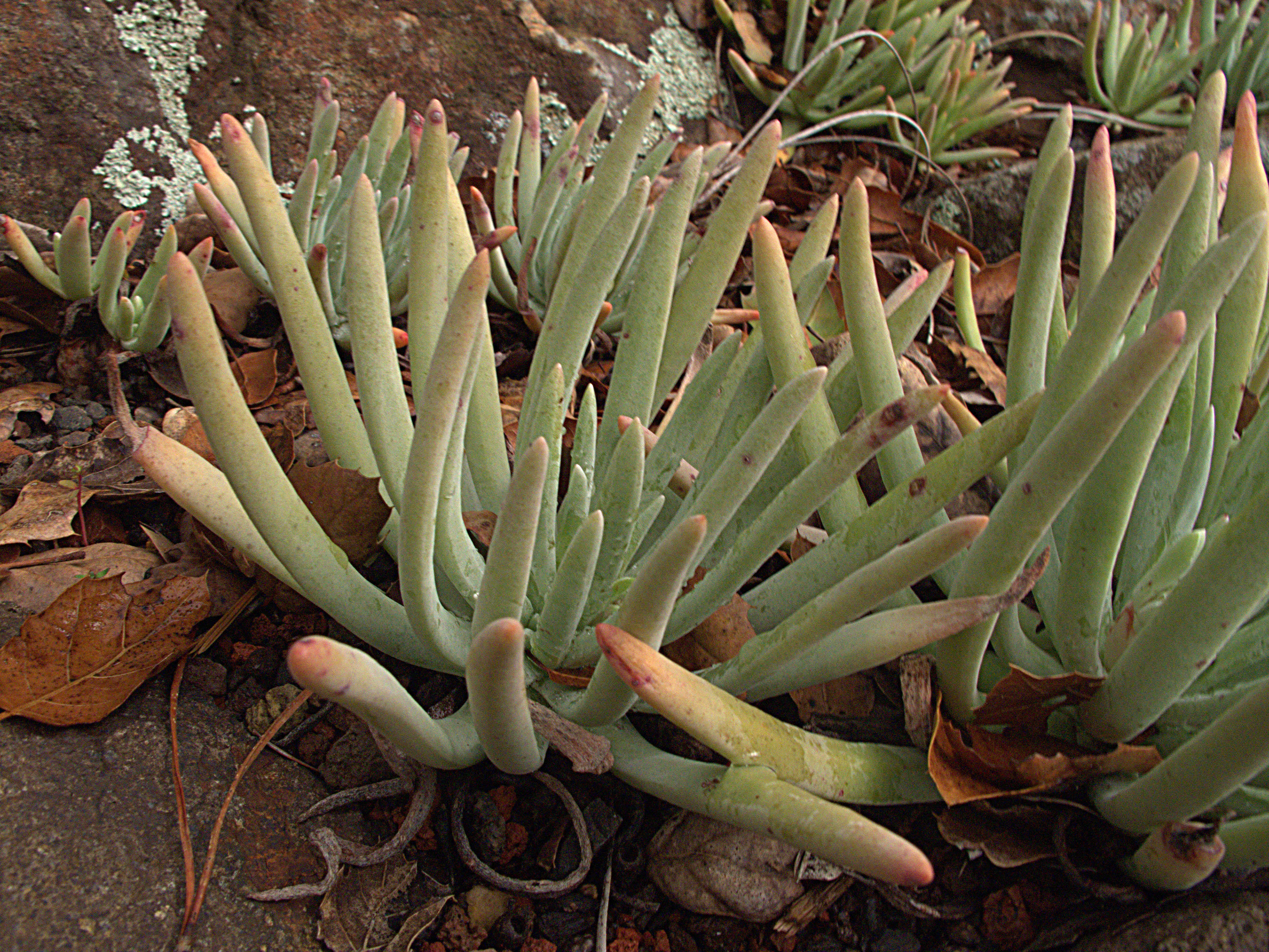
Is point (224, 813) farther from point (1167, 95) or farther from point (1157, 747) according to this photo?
point (1167, 95)

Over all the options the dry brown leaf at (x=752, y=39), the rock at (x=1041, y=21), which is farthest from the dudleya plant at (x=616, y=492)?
the rock at (x=1041, y=21)

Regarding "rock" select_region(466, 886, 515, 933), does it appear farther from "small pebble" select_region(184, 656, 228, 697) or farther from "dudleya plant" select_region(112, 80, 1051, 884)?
"small pebble" select_region(184, 656, 228, 697)

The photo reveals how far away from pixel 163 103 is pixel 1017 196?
81.5 inches

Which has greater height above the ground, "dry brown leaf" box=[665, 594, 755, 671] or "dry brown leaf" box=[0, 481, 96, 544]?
"dry brown leaf" box=[665, 594, 755, 671]

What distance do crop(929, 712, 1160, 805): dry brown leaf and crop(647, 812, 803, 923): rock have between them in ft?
0.62

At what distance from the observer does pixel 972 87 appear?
2.47 metres

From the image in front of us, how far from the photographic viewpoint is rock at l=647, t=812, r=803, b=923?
880 millimetres

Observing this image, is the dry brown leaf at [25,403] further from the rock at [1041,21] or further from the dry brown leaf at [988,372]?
the rock at [1041,21]

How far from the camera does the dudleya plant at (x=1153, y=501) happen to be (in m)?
0.66

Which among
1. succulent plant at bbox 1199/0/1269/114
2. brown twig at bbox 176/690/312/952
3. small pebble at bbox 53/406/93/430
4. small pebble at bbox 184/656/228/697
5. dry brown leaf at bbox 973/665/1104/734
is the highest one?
succulent plant at bbox 1199/0/1269/114

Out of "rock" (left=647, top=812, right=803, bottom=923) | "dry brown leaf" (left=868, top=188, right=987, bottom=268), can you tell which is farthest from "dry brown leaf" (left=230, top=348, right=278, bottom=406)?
"dry brown leaf" (left=868, top=188, right=987, bottom=268)

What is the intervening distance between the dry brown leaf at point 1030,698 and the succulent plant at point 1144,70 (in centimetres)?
266

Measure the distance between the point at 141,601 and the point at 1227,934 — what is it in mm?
1122

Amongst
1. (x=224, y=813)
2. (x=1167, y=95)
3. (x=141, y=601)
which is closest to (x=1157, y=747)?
(x=224, y=813)
